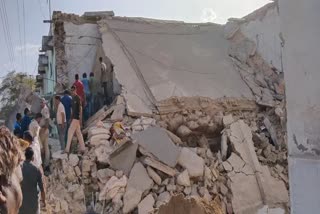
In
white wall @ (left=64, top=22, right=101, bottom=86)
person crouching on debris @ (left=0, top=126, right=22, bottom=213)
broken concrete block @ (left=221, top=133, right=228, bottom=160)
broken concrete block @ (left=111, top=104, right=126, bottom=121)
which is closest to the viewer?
person crouching on debris @ (left=0, top=126, right=22, bottom=213)

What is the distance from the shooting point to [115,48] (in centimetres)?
1130

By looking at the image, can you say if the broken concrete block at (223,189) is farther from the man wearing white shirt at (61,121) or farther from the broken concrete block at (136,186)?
the man wearing white shirt at (61,121)

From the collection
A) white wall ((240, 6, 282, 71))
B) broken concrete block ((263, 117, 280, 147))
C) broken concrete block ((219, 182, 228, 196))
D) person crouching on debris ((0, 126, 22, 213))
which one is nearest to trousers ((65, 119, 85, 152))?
broken concrete block ((219, 182, 228, 196))

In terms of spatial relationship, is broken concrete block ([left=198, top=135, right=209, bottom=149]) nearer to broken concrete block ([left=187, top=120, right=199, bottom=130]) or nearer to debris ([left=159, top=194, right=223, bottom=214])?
broken concrete block ([left=187, top=120, right=199, bottom=130])

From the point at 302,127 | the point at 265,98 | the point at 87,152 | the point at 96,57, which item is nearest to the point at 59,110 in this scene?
the point at 87,152

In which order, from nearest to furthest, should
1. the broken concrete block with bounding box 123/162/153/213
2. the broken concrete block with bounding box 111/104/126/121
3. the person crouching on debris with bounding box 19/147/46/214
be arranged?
the person crouching on debris with bounding box 19/147/46/214, the broken concrete block with bounding box 123/162/153/213, the broken concrete block with bounding box 111/104/126/121

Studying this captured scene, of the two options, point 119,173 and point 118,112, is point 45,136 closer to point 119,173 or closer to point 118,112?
point 119,173

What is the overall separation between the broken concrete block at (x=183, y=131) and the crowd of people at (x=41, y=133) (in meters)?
2.31

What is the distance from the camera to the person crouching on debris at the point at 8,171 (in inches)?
96.3

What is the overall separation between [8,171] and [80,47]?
1009 cm

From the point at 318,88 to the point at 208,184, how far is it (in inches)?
278

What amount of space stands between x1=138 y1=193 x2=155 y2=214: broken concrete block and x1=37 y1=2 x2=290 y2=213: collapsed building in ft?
0.06

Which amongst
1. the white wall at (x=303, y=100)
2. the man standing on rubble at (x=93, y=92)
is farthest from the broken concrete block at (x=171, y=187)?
the white wall at (x=303, y=100)

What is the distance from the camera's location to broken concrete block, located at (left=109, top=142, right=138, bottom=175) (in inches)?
311
